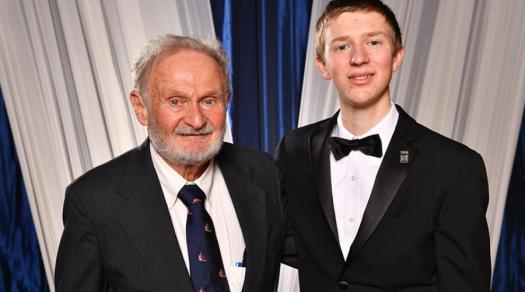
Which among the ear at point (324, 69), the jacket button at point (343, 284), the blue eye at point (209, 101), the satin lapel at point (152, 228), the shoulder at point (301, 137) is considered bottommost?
the jacket button at point (343, 284)

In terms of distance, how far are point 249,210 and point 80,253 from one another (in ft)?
1.63

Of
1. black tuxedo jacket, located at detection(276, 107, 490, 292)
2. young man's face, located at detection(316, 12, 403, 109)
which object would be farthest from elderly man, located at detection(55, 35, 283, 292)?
young man's face, located at detection(316, 12, 403, 109)

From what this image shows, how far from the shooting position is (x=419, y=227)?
197 cm

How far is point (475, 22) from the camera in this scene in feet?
10.7

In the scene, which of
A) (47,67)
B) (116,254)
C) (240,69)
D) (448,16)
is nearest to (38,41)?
(47,67)

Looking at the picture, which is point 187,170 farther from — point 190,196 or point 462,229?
point 462,229

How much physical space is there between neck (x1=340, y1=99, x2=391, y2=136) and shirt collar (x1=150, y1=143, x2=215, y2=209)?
47 cm

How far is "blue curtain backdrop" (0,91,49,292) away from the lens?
332 centimetres

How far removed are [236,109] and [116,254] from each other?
5.28 feet

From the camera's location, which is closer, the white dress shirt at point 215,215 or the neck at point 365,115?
the white dress shirt at point 215,215

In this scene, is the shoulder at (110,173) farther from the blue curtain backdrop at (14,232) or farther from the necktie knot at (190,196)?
the blue curtain backdrop at (14,232)

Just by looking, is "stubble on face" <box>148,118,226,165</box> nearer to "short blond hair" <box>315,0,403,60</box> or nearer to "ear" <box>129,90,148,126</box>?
"ear" <box>129,90,148,126</box>

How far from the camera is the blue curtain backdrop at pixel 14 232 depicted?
3.32 m

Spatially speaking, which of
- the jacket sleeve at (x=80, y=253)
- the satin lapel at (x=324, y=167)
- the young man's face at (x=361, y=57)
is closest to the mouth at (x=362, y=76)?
the young man's face at (x=361, y=57)
